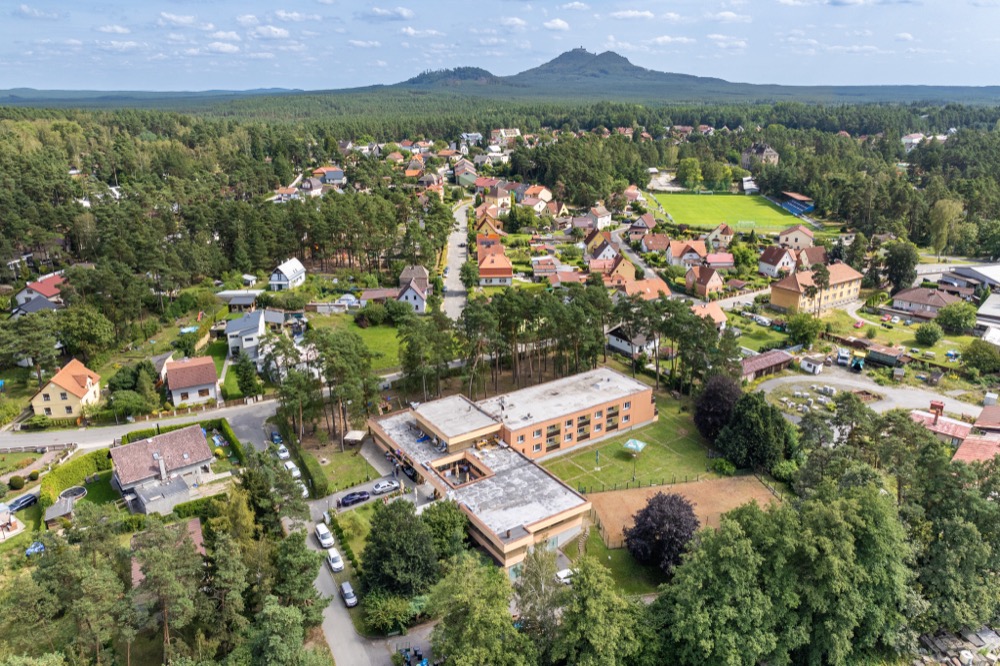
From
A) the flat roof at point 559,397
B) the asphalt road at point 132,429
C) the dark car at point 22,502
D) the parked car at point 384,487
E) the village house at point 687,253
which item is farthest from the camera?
the village house at point 687,253

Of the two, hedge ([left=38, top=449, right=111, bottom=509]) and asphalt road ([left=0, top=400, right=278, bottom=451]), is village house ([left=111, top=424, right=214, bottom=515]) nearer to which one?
hedge ([left=38, top=449, right=111, bottom=509])

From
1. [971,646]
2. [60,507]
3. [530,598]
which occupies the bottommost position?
[971,646]

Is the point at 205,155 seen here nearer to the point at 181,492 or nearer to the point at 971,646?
the point at 181,492

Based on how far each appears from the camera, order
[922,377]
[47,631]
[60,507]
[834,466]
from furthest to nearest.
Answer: [922,377] → [60,507] → [834,466] → [47,631]

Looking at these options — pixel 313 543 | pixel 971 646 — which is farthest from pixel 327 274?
pixel 971 646

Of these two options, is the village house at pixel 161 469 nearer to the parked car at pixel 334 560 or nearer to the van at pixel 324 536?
the van at pixel 324 536

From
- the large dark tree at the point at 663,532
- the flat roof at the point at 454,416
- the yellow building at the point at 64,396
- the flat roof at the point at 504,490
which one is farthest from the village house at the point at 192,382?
the large dark tree at the point at 663,532
